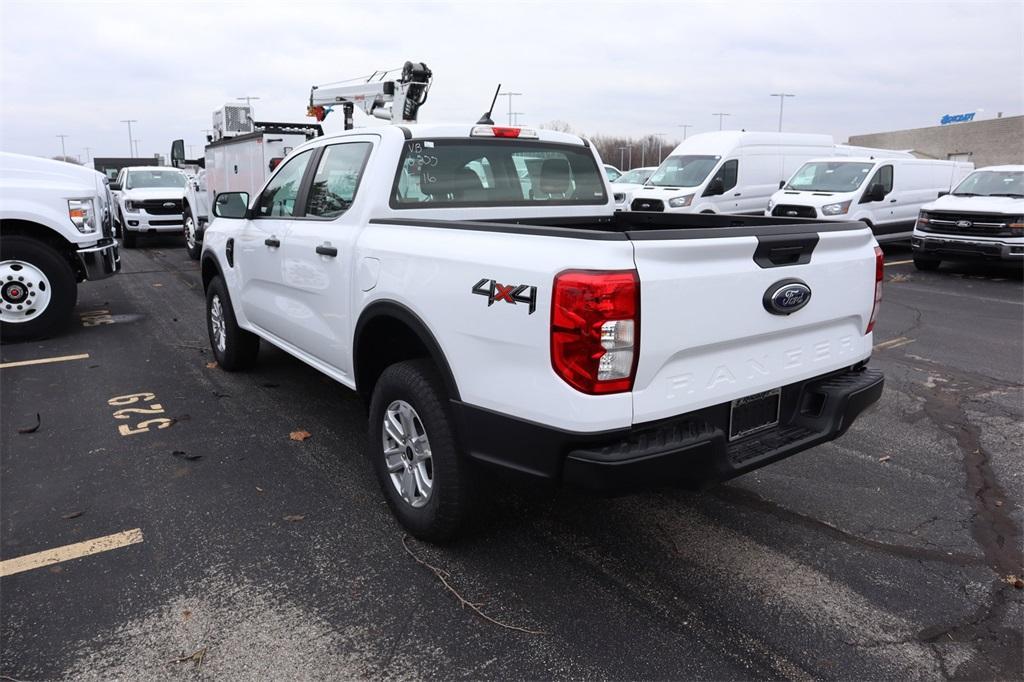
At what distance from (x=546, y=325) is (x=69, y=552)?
8.38 ft

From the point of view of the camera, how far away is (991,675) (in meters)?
2.55

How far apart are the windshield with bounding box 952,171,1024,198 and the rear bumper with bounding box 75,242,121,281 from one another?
13550 millimetres

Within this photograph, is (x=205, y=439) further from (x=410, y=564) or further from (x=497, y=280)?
(x=497, y=280)

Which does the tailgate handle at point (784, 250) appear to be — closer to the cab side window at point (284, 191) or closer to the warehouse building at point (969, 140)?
the cab side window at point (284, 191)

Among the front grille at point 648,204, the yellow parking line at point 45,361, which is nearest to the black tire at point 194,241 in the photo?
the yellow parking line at point 45,361

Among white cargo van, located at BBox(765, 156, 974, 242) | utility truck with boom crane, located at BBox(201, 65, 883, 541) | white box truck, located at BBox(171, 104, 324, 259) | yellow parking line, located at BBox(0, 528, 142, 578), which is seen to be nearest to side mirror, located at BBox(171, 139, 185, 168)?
white box truck, located at BBox(171, 104, 324, 259)

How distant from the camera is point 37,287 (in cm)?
744

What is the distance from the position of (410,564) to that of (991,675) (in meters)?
2.27

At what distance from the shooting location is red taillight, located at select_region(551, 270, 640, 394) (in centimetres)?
244

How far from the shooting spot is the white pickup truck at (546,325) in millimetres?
2521

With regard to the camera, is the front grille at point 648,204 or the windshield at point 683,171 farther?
the windshield at point 683,171

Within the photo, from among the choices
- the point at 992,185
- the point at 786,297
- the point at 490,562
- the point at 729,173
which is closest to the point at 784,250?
the point at 786,297

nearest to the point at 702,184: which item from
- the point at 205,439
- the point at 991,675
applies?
the point at 205,439

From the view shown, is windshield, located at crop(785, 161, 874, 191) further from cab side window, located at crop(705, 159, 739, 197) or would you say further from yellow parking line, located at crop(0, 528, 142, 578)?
yellow parking line, located at crop(0, 528, 142, 578)
